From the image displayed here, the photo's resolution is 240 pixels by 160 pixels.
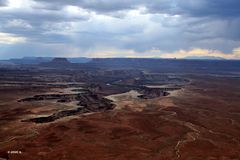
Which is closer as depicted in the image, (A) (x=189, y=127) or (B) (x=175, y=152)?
(B) (x=175, y=152)

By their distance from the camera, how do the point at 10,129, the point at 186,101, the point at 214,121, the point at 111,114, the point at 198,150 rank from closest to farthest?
the point at 198,150
the point at 10,129
the point at 214,121
the point at 111,114
the point at 186,101

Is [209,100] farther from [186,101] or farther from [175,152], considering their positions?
[175,152]

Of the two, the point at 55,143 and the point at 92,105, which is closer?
the point at 55,143

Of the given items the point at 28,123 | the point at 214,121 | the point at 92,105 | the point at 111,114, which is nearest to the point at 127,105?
the point at 92,105

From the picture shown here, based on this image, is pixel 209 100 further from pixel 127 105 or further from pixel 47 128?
pixel 47 128

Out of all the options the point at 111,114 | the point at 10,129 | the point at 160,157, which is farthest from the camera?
the point at 111,114

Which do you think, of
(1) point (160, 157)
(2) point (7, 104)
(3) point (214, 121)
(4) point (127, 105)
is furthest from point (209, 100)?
(1) point (160, 157)
